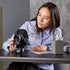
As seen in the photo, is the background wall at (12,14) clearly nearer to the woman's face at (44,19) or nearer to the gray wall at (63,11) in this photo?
the gray wall at (63,11)

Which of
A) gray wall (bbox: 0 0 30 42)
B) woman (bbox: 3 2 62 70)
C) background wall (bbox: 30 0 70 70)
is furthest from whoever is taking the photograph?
gray wall (bbox: 0 0 30 42)

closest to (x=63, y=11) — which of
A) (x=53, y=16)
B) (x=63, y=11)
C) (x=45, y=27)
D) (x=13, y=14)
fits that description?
(x=63, y=11)

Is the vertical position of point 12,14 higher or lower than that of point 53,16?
higher

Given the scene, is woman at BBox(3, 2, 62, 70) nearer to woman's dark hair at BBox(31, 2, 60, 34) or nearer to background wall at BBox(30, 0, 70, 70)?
woman's dark hair at BBox(31, 2, 60, 34)

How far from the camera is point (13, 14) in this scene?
3.10 m

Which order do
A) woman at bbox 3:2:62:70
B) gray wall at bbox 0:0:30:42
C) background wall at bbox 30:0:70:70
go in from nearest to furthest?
woman at bbox 3:2:62:70, background wall at bbox 30:0:70:70, gray wall at bbox 0:0:30:42

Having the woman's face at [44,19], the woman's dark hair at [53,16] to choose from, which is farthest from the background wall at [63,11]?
the woman's face at [44,19]

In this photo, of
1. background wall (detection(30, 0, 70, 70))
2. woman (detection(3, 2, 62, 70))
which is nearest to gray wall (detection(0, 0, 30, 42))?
background wall (detection(30, 0, 70, 70))

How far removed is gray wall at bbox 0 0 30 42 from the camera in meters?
3.01

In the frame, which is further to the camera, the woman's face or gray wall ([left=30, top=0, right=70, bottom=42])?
gray wall ([left=30, top=0, right=70, bottom=42])

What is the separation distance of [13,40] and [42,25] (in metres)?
0.80

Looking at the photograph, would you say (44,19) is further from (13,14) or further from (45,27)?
(13,14)

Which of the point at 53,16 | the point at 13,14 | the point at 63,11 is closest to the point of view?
the point at 53,16

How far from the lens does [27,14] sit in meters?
2.96
